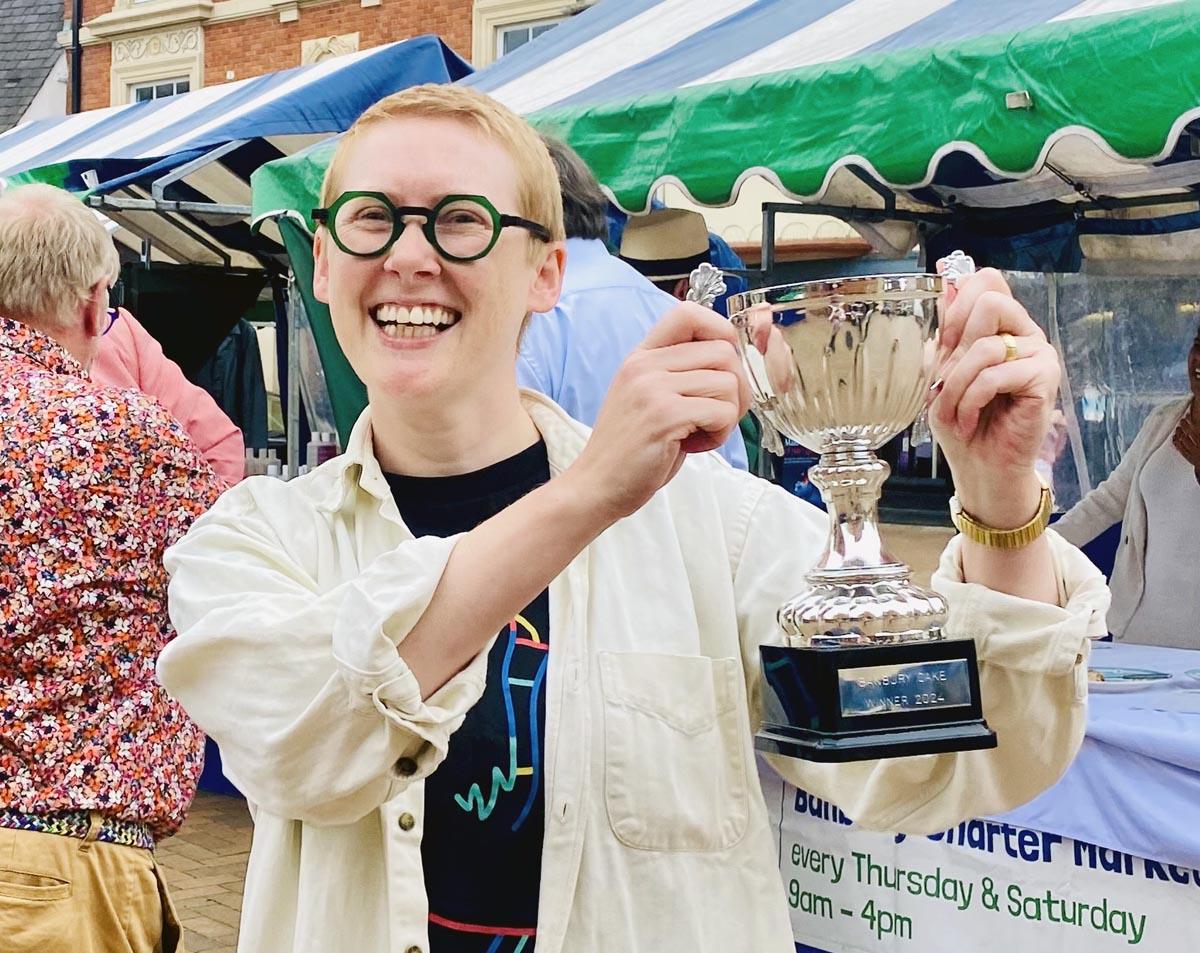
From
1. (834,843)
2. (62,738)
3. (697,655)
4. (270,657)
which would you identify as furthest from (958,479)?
(834,843)

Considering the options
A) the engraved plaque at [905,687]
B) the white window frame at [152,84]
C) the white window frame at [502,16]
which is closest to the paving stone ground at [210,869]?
the engraved plaque at [905,687]

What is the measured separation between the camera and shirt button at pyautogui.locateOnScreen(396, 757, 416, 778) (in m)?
1.21

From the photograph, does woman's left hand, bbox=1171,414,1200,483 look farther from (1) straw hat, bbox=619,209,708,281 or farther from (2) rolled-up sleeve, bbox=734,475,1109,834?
(2) rolled-up sleeve, bbox=734,475,1109,834

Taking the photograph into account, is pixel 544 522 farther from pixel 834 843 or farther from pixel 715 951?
pixel 834 843

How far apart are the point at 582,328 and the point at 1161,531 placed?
2174mm

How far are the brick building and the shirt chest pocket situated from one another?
13132mm

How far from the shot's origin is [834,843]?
3113 mm

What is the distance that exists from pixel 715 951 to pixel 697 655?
0.94 ft

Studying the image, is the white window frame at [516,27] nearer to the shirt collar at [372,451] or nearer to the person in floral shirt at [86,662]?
the person in floral shirt at [86,662]

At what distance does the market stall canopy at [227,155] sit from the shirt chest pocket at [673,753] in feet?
20.7

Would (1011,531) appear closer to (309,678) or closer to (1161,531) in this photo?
(309,678)

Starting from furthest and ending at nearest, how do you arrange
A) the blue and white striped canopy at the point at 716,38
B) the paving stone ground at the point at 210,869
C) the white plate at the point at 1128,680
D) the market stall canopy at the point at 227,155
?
1. the market stall canopy at the point at 227,155
2. the paving stone ground at the point at 210,869
3. the blue and white striped canopy at the point at 716,38
4. the white plate at the point at 1128,680

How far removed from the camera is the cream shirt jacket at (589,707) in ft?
3.98

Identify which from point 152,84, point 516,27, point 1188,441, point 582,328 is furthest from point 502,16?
point 582,328
